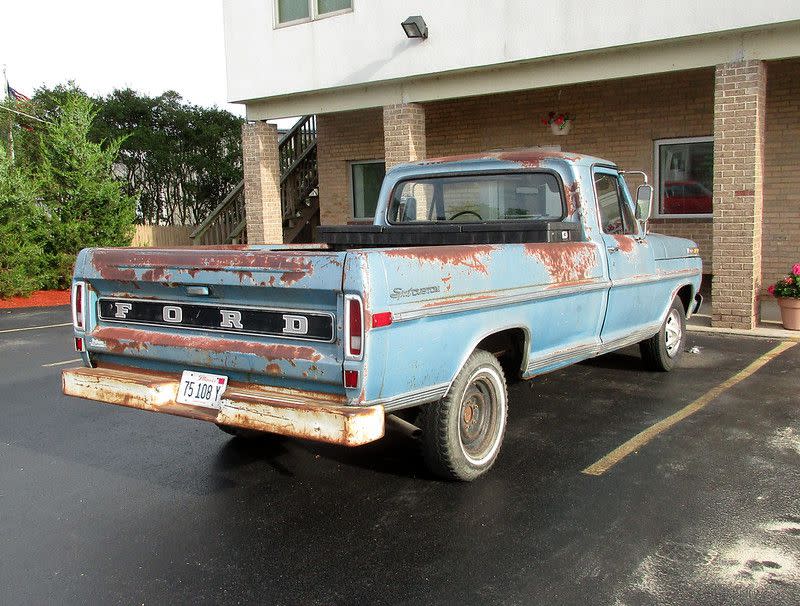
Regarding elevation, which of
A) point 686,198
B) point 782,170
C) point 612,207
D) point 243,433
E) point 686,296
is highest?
point 782,170

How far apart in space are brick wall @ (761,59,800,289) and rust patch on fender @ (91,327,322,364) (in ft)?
31.3

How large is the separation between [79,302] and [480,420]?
2582 millimetres

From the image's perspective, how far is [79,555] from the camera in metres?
3.80

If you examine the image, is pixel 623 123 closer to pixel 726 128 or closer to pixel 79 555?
pixel 726 128

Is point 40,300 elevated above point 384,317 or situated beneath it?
situated beneath

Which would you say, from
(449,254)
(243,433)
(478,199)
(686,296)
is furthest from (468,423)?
(686,296)

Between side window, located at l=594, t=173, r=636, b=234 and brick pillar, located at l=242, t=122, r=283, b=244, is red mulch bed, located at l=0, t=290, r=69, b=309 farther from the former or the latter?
side window, located at l=594, t=173, r=636, b=234

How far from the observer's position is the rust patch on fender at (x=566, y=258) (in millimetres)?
4957

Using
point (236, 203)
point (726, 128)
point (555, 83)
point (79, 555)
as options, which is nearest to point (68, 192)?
point (236, 203)

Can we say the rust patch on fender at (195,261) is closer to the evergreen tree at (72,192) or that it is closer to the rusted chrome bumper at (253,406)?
the rusted chrome bumper at (253,406)

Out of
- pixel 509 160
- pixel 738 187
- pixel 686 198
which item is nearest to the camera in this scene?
pixel 509 160

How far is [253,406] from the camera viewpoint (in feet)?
12.9

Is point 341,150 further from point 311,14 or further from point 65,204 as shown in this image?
point 65,204

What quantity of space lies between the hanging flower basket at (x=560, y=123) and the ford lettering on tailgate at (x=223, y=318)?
31.8 feet
